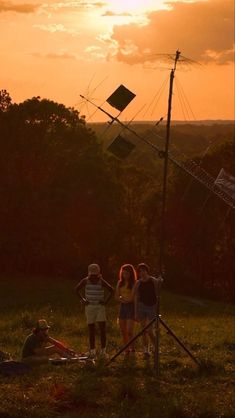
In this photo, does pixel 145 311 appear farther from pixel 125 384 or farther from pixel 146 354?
pixel 125 384

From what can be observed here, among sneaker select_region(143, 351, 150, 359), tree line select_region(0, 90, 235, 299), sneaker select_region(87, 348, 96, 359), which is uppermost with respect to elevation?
tree line select_region(0, 90, 235, 299)

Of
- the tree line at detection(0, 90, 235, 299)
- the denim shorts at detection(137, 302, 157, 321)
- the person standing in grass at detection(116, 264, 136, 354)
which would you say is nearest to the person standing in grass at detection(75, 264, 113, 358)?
the person standing in grass at detection(116, 264, 136, 354)

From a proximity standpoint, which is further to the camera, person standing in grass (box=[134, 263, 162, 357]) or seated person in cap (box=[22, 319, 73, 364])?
person standing in grass (box=[134, 263, 162, 357])

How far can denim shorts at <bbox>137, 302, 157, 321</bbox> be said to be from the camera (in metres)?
18.1

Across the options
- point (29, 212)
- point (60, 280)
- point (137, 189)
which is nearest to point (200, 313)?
point (60, 280)

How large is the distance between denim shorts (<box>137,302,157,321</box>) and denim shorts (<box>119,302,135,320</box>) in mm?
206

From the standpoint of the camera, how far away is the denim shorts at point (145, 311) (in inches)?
713

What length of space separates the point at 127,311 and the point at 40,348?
2569mm

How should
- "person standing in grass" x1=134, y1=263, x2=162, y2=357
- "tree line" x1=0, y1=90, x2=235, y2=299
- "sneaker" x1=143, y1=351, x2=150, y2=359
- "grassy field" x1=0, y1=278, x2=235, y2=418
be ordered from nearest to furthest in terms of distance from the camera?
"grassy field" x1=0, y1=278, x2=235, y2=418
"sneaker" x1=143, y1=351, x2=150, y2=359
"person standing in grass" x1=134, y1=263, x2=162, y2=357
"tree line" x1=0, y1=90, x2=235, y2=299

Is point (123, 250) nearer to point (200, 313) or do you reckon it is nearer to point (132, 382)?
point (200, 313)

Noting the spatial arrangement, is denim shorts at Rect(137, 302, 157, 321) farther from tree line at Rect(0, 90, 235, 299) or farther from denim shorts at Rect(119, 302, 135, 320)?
tree line at Rect(0, 90, 235, 299)

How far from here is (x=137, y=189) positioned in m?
63.0

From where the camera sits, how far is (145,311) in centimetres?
1814

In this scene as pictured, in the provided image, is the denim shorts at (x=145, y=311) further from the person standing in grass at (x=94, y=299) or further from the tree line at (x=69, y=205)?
the tree line at (x=69, y=205)
